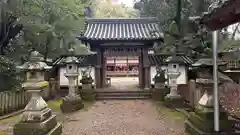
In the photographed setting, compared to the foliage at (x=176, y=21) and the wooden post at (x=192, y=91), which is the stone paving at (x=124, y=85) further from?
the wooden post at (x=192, y=91)

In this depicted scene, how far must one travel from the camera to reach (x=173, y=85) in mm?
11289

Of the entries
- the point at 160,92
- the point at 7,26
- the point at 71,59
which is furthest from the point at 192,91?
the point at 7,26

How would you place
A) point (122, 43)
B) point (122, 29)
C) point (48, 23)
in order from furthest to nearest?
point (122, 29) → point (122, 43) → point (48, 23)

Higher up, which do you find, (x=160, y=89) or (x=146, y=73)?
(x=146, y=73)

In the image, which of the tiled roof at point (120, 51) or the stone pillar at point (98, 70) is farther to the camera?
the tiled roof at point (120, 51)

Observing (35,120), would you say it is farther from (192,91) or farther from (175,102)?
(175,102)

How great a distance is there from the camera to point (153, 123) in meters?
8.00

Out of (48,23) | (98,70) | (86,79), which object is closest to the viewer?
(48,23)

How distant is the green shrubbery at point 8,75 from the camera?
9884 mm

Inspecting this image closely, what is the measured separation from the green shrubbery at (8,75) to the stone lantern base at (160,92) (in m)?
7.57

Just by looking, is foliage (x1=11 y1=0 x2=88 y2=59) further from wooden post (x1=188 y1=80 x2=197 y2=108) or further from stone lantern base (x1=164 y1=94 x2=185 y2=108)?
wooden post (x1=188 y1=80 x2=197 y2=108)

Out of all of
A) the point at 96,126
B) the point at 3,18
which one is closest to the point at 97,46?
the point at 3,18

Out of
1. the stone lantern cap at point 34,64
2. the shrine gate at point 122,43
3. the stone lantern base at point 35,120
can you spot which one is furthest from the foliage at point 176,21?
the stone lantern base at point 35,120

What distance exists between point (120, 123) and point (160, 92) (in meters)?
5.85
